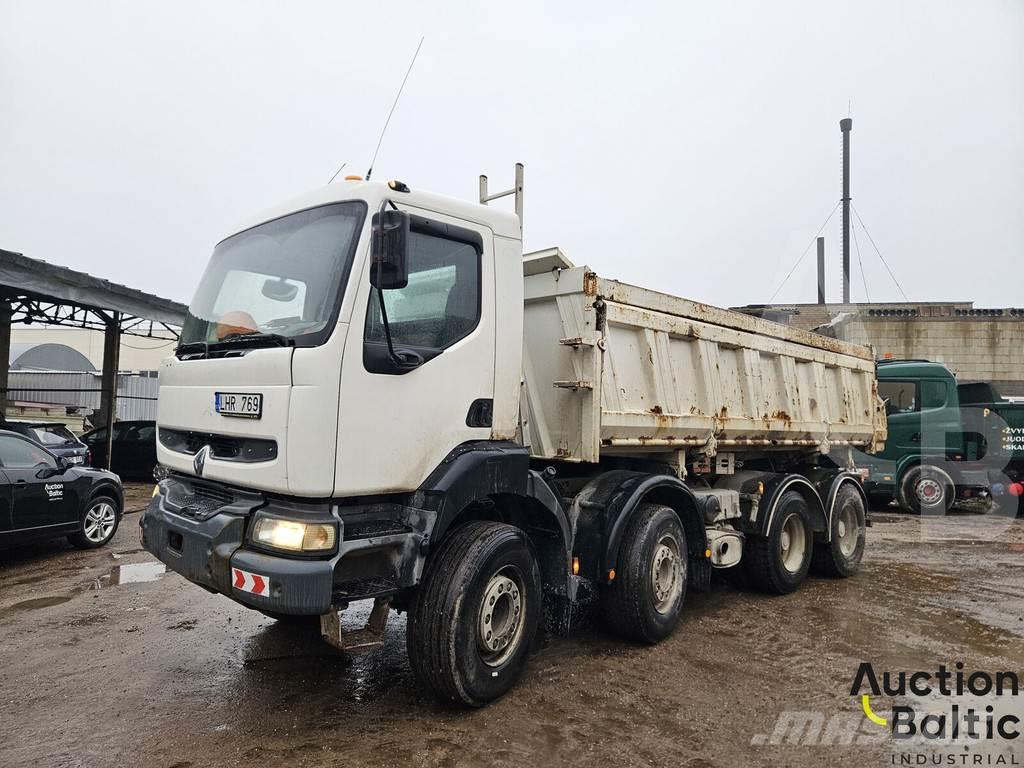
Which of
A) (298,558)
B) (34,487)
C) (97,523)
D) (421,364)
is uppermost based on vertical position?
(421,364)

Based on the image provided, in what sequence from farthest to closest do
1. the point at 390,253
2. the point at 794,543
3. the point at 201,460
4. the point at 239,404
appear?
1. the point at 794,543
2. the point at 201,460
3. the point at 239,404
4. the point at 390,253

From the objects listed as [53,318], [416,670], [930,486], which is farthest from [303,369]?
[53,318]

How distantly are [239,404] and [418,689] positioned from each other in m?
2.05

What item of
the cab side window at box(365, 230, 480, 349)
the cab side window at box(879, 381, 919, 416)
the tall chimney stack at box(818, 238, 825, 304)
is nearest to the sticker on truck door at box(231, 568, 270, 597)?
the cab side window at box(365, 230, 480, 349)

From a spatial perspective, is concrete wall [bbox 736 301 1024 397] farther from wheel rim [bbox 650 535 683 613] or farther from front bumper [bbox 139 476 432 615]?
front bumper [bbox 139 476 432 615]

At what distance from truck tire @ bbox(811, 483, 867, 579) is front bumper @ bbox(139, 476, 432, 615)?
17.5ft

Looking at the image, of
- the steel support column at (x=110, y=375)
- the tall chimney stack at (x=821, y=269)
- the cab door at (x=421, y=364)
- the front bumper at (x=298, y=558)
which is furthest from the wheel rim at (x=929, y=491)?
the tall chimney stack at (x=821, y=269)

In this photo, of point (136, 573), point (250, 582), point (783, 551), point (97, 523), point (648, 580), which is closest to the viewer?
point (250, 582)

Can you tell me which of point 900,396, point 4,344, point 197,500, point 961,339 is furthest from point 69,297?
point 961,339

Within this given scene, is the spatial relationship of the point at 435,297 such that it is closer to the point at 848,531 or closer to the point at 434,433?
the point at 434,433

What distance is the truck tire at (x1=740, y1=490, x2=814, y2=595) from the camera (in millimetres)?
6320

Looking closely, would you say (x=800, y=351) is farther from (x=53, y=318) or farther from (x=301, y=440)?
(x=53, y=318)

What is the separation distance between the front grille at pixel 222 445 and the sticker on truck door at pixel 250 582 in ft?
1.79

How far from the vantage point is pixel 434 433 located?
3.69 m
